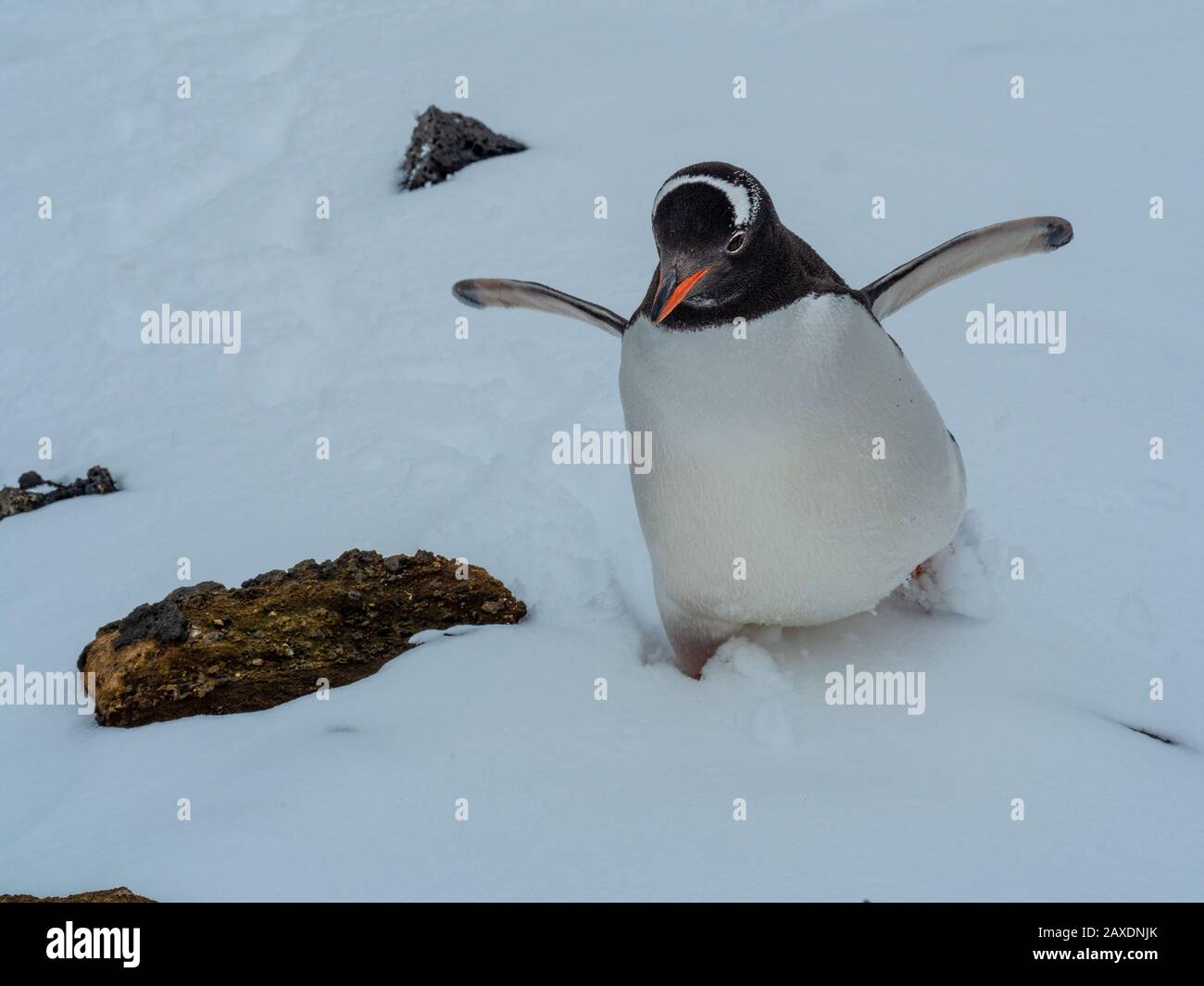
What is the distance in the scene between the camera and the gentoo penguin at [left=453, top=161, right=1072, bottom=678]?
2.00 metres

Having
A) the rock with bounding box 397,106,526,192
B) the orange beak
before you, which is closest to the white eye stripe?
the orange beak

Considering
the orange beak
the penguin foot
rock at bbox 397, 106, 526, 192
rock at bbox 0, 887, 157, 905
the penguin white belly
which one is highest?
rock at bbox 397, 106, 526, 192

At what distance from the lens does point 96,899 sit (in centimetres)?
160

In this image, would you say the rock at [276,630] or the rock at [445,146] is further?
the rock at [445,146]

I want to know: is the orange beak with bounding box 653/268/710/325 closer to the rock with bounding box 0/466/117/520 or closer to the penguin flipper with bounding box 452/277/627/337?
the penguin flipper with bounding box 452/277/627/337

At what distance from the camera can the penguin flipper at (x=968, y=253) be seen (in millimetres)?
2412

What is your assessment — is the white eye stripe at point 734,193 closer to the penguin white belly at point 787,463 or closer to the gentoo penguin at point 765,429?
the gentoo penguin at point 765,429

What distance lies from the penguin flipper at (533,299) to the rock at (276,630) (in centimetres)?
63

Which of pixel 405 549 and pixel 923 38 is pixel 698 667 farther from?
pixel 923 38

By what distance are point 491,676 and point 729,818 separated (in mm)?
692

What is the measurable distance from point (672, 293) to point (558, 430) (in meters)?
1.40

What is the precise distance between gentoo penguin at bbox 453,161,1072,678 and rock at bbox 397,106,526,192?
293 cm

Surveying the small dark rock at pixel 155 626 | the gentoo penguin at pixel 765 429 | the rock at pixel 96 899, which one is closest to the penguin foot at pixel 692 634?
the gentoo penguin at pixel 765 429

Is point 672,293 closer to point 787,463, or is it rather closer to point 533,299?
point 787,463
